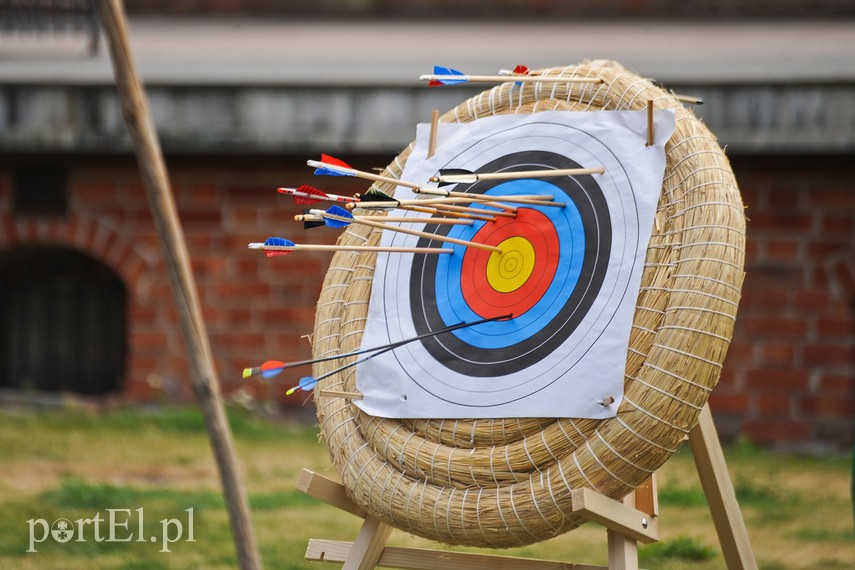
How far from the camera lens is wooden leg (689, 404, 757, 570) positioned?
2.50m

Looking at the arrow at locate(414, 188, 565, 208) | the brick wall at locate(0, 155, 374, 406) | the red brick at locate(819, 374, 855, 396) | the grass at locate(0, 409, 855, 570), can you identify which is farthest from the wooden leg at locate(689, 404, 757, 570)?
the brick wall at locate(0, 155, 374, 406)

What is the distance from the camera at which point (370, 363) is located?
260 centimetres

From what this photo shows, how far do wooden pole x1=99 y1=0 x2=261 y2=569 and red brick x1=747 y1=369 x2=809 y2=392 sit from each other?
3.60m

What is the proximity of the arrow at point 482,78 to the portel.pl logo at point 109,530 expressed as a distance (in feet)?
6.29

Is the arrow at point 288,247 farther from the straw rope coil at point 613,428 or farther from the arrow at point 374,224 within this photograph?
the straw rope coil at point 613,428

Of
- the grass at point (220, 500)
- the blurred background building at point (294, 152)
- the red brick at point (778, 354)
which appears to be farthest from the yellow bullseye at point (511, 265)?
the red brick at point (778, 354)

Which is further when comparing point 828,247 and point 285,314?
point 285,314

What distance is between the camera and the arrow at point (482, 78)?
95.7 inches

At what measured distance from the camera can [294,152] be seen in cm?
546

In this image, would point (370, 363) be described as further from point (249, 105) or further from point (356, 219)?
point (249, 105)

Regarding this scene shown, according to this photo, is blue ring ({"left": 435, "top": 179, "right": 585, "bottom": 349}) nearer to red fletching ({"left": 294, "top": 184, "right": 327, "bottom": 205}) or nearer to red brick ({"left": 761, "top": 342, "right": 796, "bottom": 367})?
red fletching ({"left": 294, "top": 184, "right": 327, "bottom": 205})

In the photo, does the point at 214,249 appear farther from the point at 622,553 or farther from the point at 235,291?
the point at 622,553

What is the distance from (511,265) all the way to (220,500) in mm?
2109

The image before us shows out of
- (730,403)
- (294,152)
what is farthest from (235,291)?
(730,403)
